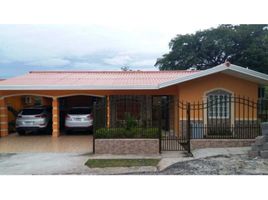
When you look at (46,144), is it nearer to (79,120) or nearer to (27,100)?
(79,120)

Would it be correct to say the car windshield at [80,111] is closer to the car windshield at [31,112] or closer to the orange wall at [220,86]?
the car windshield at [31,112]

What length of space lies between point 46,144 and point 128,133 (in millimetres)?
4157

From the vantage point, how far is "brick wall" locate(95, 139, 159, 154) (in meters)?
11.8

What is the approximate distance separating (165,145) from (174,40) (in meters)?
25.5

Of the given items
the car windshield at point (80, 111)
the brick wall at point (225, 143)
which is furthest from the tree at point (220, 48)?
the brick wall at point (225, 143)

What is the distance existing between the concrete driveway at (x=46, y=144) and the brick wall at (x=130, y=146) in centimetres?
95

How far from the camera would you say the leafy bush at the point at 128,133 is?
1198cm

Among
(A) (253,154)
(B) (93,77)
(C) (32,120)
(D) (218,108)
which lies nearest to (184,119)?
(D) (218,108)

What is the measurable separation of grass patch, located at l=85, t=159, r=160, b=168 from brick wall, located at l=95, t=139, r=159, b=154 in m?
1.16

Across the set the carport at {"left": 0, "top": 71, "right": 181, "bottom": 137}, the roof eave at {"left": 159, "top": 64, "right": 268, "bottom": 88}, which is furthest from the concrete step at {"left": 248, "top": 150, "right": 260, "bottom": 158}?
the carport at {"left": 0, "top": 71, "right": 181, "bottom": 137}

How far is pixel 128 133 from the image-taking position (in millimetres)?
12008

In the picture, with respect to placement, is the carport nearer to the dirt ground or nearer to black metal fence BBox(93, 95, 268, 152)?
black metal fence BBox(93, 95, 268, 152)

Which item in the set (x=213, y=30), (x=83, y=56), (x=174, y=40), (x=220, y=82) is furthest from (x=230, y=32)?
(x=220, y=82)

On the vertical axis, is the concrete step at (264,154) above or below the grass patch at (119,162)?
above
